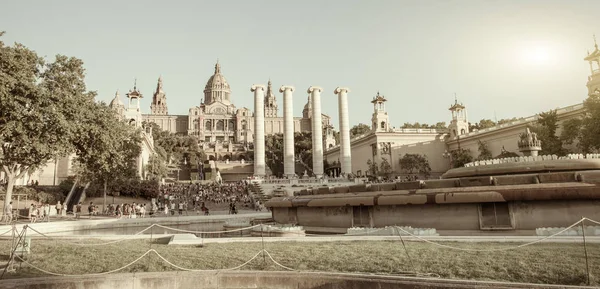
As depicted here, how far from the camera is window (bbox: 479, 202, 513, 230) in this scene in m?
13.7

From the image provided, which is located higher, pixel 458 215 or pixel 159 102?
pixel 159 102

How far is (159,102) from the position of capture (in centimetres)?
19262

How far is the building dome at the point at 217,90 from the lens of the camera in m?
193

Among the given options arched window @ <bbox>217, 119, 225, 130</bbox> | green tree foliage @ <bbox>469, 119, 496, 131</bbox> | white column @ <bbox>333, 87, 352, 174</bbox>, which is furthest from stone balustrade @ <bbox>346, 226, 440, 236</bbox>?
arched window @ <bbox>217, 119, 225, 130</bbox>

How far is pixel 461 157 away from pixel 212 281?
72958mm

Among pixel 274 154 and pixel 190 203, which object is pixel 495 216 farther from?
pixel 274 154

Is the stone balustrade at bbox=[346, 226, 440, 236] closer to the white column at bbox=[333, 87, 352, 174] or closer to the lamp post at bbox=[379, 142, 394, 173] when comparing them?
the white column at bbox=[333, 87, 352, 174]

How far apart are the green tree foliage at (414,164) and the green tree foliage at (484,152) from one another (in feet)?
34.8

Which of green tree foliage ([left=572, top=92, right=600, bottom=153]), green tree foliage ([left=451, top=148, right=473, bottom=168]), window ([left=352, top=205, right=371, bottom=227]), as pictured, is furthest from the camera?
green tree foliage ([left=451, top=148, right=473, bottom=168])

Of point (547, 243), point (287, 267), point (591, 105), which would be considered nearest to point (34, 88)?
point (287, 267)

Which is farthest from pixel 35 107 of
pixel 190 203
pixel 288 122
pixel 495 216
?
pixel 288 122

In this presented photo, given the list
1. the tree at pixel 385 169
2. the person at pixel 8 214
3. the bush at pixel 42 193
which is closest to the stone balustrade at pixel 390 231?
the person at pixel 8 214

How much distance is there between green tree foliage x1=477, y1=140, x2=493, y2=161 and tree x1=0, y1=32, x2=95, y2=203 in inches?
2492

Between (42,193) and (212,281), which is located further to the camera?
(42,193)
